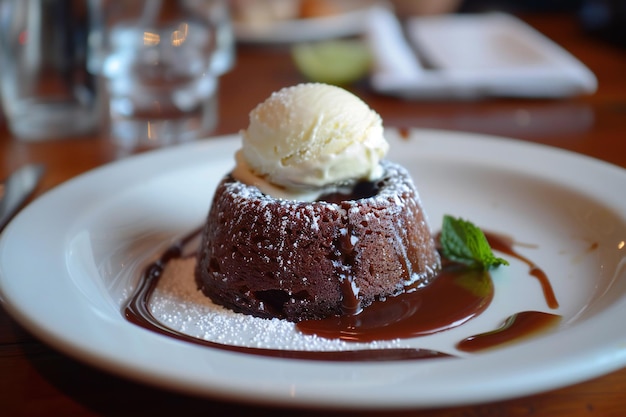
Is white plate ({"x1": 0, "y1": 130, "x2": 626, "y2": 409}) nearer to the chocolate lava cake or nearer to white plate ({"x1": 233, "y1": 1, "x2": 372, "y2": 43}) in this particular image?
the chocolate lava cake

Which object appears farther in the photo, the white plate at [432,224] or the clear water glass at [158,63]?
the clear water glass at [158,63]

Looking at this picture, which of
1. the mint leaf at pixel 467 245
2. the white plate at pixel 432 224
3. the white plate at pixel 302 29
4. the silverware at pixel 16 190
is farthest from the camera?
the white plate at pixel 302 29

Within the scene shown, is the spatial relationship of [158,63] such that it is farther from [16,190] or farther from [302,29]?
[302,29]

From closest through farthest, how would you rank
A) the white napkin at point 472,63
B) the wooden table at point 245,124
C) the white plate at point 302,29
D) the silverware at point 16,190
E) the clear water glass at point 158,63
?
the wooden table at point 245,124, the silverware at point 16,190, the clear water glass at point 158,63, the white napkin at point 472,63, the white plate at point 302,29

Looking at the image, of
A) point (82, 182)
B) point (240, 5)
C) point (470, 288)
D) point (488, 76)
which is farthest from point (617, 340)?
point (240, 5)

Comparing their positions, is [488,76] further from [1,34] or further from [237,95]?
[1,34]

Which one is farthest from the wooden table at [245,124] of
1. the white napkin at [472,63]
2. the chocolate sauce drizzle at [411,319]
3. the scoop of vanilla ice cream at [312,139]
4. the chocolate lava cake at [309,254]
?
the scoop of vanilla ice cream at [312,139]

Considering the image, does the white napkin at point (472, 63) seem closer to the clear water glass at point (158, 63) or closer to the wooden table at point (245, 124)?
the wooden table at point (245, 124)
